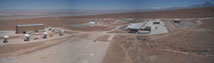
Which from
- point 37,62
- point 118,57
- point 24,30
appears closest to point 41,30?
point 24,30

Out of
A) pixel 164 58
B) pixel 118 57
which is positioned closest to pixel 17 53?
pixel 118 57

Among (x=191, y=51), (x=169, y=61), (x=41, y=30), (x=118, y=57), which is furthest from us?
(x=41, y=30)

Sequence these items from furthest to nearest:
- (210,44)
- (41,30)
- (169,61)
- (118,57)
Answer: (41,30), (210,44), (118,57), (169,61)

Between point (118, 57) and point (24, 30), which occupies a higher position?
point (24, 30)

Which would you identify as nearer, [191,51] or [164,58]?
[164,58]

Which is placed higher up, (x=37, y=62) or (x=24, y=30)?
(x=24, y=30)

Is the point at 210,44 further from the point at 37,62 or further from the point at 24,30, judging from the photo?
the point at 24,30

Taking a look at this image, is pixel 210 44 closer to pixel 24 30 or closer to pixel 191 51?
pixel 191 51

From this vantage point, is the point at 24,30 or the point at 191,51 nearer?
the point at 191,51

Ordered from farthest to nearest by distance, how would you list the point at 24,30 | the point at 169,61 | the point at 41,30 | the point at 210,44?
the point at 41,30
the point at 24,30
the point at 210,44
the point at 169,61
